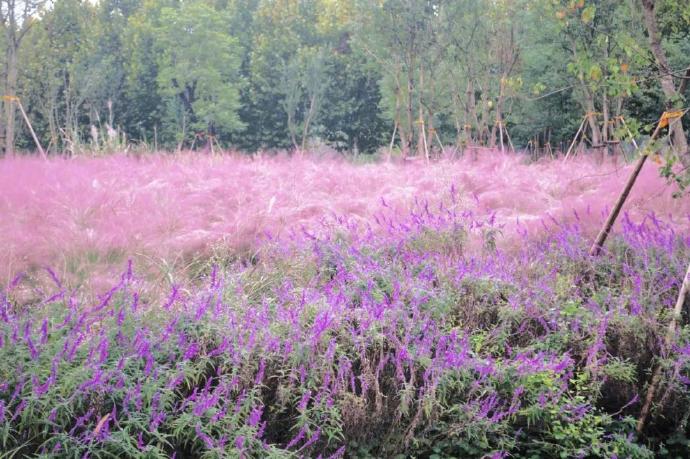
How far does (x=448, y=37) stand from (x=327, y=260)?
950 centimetres

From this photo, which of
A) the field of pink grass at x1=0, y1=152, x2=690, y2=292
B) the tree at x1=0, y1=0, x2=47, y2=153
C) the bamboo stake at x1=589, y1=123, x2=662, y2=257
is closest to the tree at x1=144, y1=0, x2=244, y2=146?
the tree at x1=0, y1=0, x2=47, y2=153

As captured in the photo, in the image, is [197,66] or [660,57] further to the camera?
[197,66]

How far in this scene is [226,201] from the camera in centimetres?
648

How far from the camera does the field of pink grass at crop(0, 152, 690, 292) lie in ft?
15.0

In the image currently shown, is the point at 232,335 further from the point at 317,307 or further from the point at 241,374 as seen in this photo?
the point at 317,307

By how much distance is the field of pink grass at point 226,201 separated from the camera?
15.0 feet

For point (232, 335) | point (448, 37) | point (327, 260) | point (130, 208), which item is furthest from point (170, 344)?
point (448, 37)

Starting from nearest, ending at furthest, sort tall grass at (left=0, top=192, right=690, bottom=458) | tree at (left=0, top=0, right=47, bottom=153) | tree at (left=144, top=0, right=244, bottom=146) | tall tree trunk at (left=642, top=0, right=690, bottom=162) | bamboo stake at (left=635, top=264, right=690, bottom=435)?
tall grass at (left=0, top=192, right=690, bottom=458)
bamboo stake at (left=635, top=264, right=690, bottom=435)
tall tree trunk at (left=642, top=0, right=690, bottom=162)
tree at (left=0, top=0, right=47, bottom=153)
tree at (left=144, top=0, right=244, bottom=146)

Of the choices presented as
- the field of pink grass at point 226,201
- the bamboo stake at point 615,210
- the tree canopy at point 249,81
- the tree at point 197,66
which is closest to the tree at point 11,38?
the field of pink grass at point 226,201

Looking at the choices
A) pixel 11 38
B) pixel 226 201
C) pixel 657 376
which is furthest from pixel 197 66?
pixel 657 376

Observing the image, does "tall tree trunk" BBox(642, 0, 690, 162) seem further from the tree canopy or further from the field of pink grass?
the tree canopy

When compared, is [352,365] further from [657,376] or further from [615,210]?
[615,210]

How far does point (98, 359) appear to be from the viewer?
9.10 feet

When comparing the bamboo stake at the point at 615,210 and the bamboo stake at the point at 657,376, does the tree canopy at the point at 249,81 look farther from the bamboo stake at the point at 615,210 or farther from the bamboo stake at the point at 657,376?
the bamboo stake at the point at 657,376
